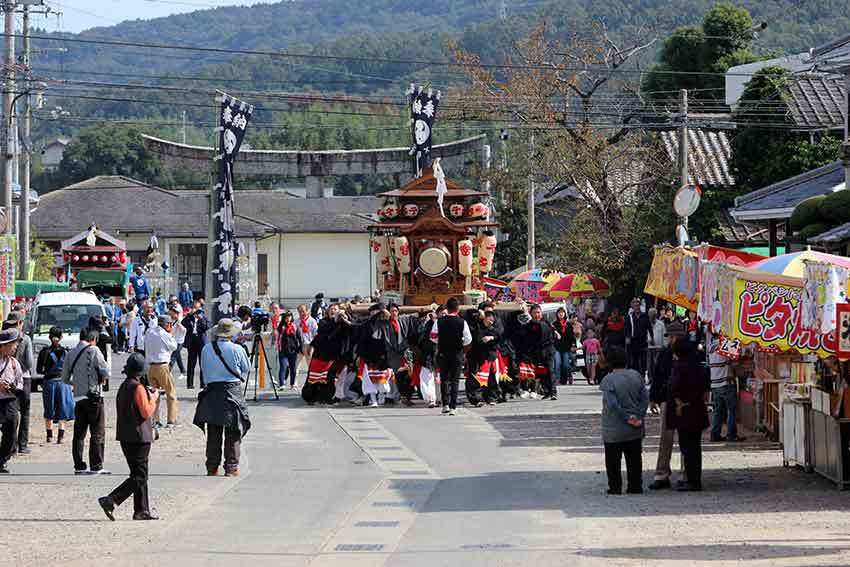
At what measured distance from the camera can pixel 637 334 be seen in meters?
29.3

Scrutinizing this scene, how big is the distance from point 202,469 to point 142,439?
403 cm

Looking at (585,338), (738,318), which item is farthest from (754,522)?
(585,338)

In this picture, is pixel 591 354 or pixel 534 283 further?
pixel 534 283

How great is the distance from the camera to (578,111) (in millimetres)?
42062

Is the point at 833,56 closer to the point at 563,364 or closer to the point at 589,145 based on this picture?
the point at 563,364

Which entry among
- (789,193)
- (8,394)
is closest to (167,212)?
(789,193)

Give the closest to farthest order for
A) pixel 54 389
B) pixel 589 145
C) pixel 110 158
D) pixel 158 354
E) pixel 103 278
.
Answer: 1. pixel 54 389
2. pixel 158 354
3. pixel 589 145
4. pixel 103 278
5. pixel 110 158

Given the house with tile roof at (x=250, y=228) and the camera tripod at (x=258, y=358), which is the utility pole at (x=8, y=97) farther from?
the house with tile roof at (x=250, y=228)

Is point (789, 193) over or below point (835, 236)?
over

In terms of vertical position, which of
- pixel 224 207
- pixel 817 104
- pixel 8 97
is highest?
pixel 8 97

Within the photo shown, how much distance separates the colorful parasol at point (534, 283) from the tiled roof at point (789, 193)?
12.3 m

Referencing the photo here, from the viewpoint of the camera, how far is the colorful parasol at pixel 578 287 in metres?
39.5

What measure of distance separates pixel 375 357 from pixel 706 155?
73.3 ft

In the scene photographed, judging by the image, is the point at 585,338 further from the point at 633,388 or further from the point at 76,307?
the point at 633,388
